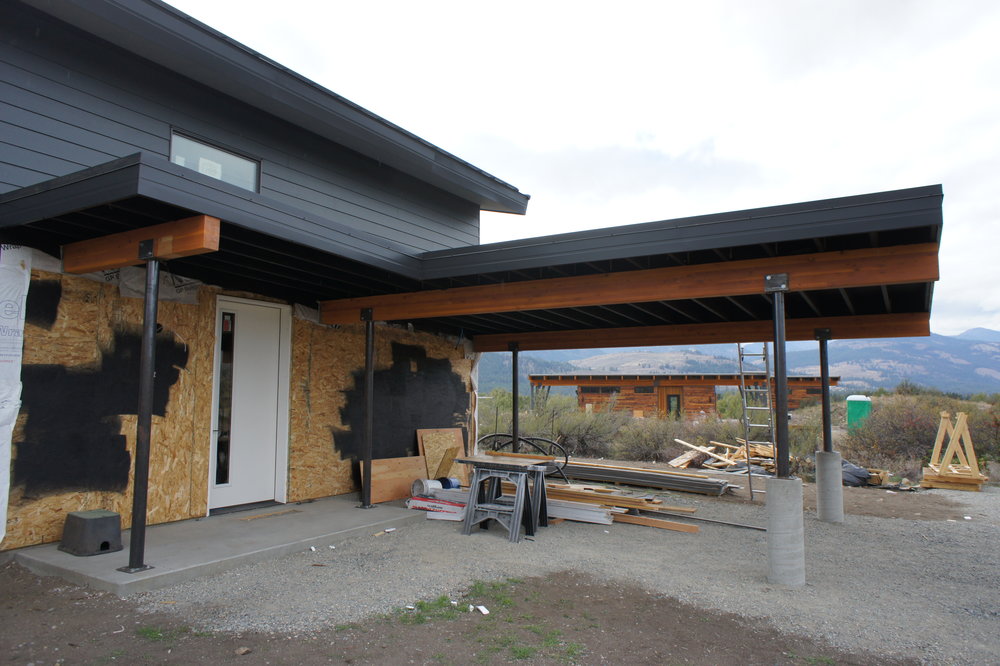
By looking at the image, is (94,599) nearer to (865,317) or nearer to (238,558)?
(238,558)

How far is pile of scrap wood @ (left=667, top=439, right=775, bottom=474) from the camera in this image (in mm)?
14016

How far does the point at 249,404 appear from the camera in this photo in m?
7.83

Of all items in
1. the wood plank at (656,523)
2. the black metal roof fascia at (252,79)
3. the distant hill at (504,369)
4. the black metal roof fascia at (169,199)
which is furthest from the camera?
the distant hill at (504,369)

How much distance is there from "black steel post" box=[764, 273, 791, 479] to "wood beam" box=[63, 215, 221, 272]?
480cm

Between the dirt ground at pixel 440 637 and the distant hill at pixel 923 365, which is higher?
the distant hill at pixel 923 365

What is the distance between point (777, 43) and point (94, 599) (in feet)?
51.3

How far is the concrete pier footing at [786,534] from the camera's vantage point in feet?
16.9

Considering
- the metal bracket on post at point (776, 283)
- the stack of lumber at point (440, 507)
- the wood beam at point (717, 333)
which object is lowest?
the stack of lumber at point (440, 507)

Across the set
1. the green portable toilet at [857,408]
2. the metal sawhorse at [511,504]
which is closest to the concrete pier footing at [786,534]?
the metal sawhorse at [511,504]

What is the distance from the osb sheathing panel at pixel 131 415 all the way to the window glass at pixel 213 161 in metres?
1.51

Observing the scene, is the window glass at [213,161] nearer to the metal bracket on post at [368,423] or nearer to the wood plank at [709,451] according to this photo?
the metal bracket on post at [368,423]

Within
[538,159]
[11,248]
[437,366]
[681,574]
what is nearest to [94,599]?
[11,248]

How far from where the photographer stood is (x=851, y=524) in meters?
8.07

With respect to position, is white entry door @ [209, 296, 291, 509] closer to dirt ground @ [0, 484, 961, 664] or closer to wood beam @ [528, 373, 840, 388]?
dirt ground @ [0, 484, 961, 664]
